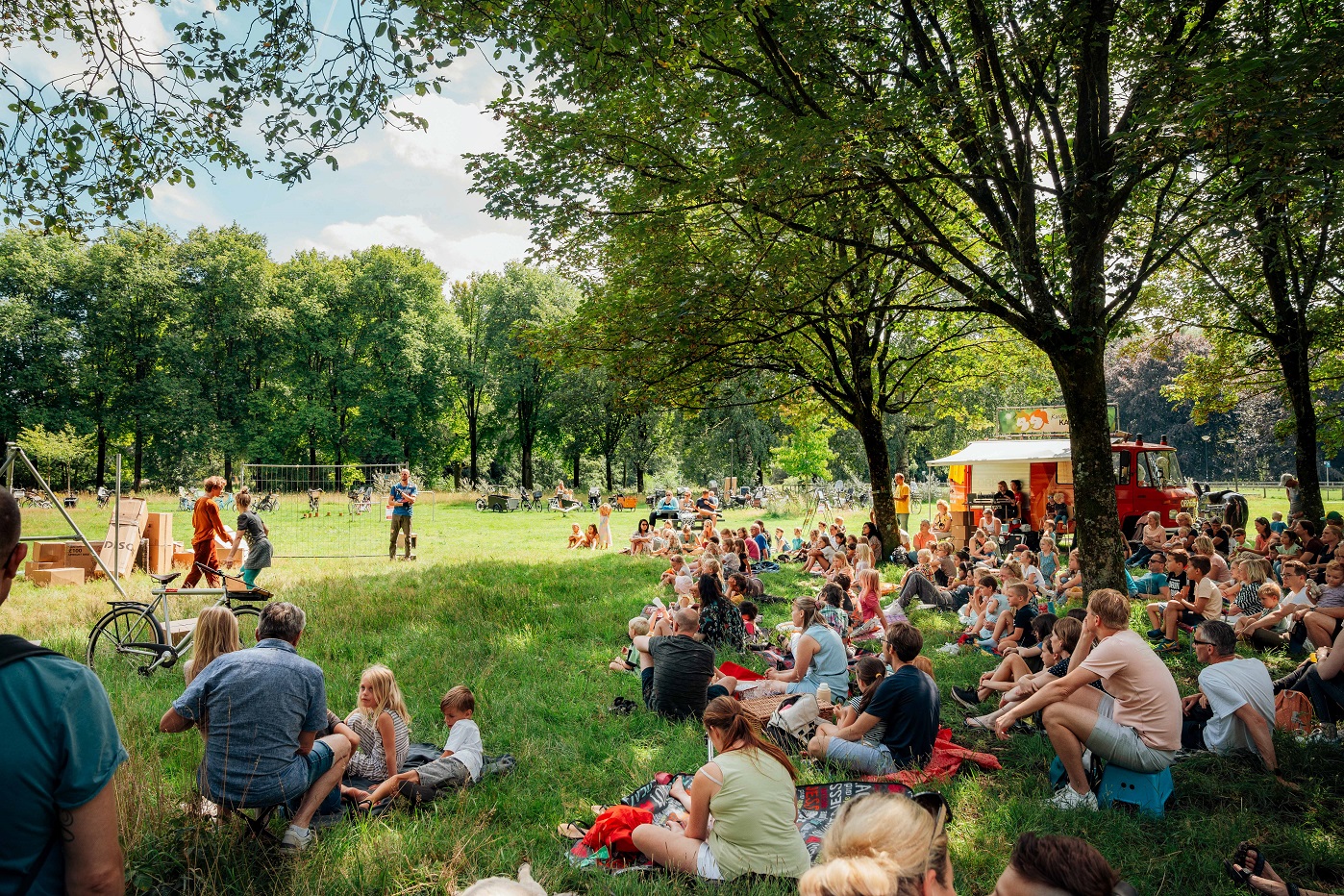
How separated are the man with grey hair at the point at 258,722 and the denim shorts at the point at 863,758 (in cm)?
350

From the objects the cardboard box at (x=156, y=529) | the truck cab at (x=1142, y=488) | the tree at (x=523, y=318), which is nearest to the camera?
the cardboard box at (x=156, y=529)

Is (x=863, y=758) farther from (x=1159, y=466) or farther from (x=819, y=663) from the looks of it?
(x=1159, y=466)

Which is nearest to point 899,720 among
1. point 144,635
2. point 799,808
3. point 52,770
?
point 799,808

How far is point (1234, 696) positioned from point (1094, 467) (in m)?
4.12

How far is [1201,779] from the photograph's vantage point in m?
5.12

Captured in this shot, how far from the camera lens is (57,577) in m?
12.8

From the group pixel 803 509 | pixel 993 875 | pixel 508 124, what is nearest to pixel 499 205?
pixel 508 124

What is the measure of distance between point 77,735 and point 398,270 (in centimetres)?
5145

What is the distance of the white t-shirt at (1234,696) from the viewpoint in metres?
5.27

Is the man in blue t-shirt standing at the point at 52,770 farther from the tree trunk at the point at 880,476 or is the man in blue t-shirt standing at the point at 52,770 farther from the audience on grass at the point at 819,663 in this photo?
the tree trunk at the point at 880,476

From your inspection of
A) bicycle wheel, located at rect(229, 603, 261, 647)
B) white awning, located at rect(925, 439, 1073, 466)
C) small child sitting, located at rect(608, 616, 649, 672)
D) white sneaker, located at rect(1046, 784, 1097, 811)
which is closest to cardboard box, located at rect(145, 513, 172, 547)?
bicycle wheel, located at rect(229, 603, 261, 647)

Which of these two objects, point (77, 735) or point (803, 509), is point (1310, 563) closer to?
point (77, 735)

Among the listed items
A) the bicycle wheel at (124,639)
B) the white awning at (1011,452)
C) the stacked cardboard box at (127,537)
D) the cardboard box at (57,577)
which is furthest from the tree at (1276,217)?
the cardboard box at (57,577)

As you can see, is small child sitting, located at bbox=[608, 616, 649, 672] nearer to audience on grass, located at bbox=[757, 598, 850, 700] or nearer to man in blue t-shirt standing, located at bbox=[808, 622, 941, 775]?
audience on grass, located at bbox=[757, 598, 850, 700]
